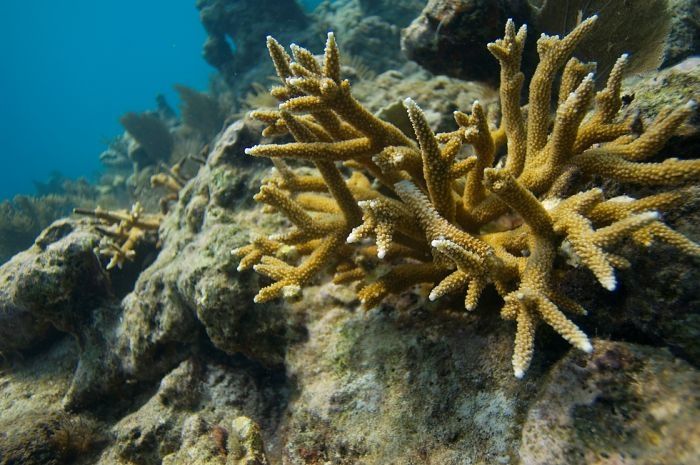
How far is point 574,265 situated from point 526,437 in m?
0.88

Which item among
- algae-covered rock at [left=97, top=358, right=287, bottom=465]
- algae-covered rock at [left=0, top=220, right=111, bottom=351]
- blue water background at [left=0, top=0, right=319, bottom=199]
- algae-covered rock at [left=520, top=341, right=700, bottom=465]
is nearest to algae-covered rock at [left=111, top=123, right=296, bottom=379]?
algae-covered rock at [left=97, top=358, right=287, bottom=465]

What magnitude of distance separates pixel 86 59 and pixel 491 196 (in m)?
158

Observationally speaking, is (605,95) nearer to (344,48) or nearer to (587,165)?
(587,165)

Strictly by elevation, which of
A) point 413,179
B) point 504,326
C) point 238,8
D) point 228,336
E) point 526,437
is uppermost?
point 238,8

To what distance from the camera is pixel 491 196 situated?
233cm

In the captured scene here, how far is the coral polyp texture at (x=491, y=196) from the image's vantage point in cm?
177

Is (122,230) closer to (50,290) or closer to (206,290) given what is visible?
(50,290)

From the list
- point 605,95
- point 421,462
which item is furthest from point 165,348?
point 605,95

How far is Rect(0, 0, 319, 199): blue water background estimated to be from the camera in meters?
101

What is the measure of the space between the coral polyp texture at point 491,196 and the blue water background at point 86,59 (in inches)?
4178

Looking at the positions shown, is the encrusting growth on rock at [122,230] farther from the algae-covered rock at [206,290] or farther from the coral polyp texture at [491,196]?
the coral polyp texture at [491,196]

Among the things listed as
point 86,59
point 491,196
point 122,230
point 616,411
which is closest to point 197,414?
point 491,196

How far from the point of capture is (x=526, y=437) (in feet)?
5.73

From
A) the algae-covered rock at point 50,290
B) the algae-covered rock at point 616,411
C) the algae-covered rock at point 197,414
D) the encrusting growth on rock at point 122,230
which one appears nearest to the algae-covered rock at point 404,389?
the algae-covered rock at point 616,411
